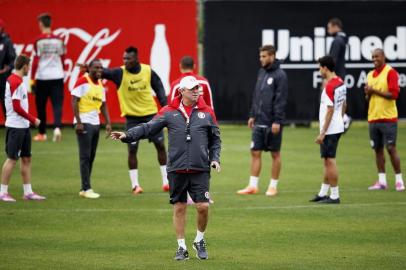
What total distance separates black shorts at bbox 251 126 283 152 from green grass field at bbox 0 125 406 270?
817mm

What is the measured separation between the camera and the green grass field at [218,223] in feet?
40.3

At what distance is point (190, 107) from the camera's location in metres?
12.3

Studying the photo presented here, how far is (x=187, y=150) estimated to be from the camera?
12.1 m

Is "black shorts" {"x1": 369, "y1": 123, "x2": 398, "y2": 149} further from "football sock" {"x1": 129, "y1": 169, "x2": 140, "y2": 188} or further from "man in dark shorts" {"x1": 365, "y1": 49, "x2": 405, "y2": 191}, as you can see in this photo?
"football sock" {"x1": 129, "y1": 169, "x2": 140, "y2": 188}

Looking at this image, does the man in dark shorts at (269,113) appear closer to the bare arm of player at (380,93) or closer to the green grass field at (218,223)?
the green grass field at (218,223)

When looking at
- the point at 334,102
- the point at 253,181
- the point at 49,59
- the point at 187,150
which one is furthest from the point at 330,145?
the point at 49,59

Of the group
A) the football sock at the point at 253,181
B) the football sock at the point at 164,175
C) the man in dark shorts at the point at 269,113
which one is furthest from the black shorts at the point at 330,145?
the football sock at the point at 164,175

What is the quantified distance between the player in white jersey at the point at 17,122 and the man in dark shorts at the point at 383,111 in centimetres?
586

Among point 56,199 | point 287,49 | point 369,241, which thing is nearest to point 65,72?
point 287,49

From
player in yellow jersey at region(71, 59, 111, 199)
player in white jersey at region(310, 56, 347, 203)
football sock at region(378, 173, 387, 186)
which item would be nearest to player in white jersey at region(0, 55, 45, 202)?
player in yellow jersey at region(71, 59, 111, 199)

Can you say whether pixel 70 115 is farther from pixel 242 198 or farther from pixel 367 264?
pixel 367 264

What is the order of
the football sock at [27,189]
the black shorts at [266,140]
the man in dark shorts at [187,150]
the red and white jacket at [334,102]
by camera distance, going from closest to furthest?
the man in dark shorts at [187,150], the red and white jacket at [334,102], the football sock at [27,189], the black shorts at [266,140]

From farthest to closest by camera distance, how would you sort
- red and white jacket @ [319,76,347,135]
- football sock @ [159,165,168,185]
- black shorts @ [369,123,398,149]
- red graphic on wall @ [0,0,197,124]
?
red graphic on wall @ [0,0,197,124], football sock @ [159,165,168,185], black shorts @ [369,123,398,149], red and white jacket @ [319,76,347,135]

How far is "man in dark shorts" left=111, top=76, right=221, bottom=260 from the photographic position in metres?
12.2
